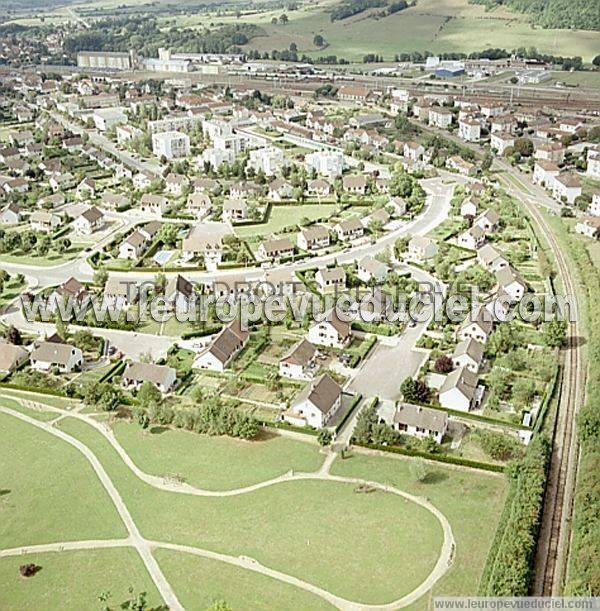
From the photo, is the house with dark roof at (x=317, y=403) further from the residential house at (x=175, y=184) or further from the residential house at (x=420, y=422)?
the residential house at (x=175, y=184)

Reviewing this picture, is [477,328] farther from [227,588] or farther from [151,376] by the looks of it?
[227,588]

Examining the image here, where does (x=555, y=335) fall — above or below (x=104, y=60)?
below

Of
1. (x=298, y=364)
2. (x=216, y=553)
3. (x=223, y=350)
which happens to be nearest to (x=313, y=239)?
(x=223, y=350)

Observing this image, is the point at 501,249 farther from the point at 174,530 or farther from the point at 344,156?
the point at 174,530

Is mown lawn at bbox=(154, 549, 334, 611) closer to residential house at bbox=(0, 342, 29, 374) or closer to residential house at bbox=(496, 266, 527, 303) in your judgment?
residential house at bbox=(0, 342, 29, 374)

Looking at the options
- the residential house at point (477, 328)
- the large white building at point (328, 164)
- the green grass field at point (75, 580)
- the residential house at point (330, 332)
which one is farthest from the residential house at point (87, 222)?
the green grass field at point (75, 580)

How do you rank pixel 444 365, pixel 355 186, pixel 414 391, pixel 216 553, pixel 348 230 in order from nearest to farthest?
pixel 216 553, pixel 414 391, pixel 444 365, pixel 348 230, pixel 355 186
